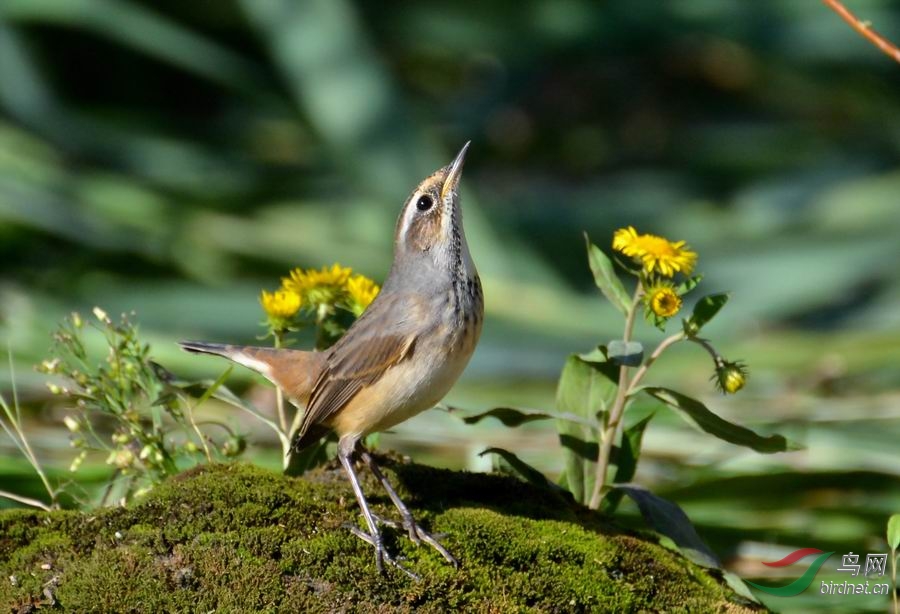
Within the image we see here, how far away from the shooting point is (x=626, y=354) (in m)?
3.44

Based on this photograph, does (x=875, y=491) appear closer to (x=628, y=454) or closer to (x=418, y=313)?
(x=628, y=454)

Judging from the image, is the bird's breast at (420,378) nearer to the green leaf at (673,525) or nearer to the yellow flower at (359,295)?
the yellow flower at (359,295)

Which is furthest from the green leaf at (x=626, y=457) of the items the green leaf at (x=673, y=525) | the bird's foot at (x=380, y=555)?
the bird's foot at (x=380, y=555)

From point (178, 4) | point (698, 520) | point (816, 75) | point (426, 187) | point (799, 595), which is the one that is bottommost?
point (799, 595)

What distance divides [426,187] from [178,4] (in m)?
4.81

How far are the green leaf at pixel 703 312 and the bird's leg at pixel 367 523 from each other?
922 mm

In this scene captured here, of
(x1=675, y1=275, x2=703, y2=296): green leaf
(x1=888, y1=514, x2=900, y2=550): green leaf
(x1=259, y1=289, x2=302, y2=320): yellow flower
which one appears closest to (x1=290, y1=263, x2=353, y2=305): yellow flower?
(x1=259, y1=289, x2=302, y2=320): yellow flower

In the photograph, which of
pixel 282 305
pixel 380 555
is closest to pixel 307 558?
pixel 380 555

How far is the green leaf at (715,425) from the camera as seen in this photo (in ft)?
11.2

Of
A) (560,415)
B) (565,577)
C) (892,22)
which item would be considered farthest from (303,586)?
(892,22)

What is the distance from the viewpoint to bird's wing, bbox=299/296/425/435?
3621mm

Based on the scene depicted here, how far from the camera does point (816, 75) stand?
8.46 metres

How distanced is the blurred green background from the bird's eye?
0.92 metres

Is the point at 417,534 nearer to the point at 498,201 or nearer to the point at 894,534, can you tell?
the point at 894,534
